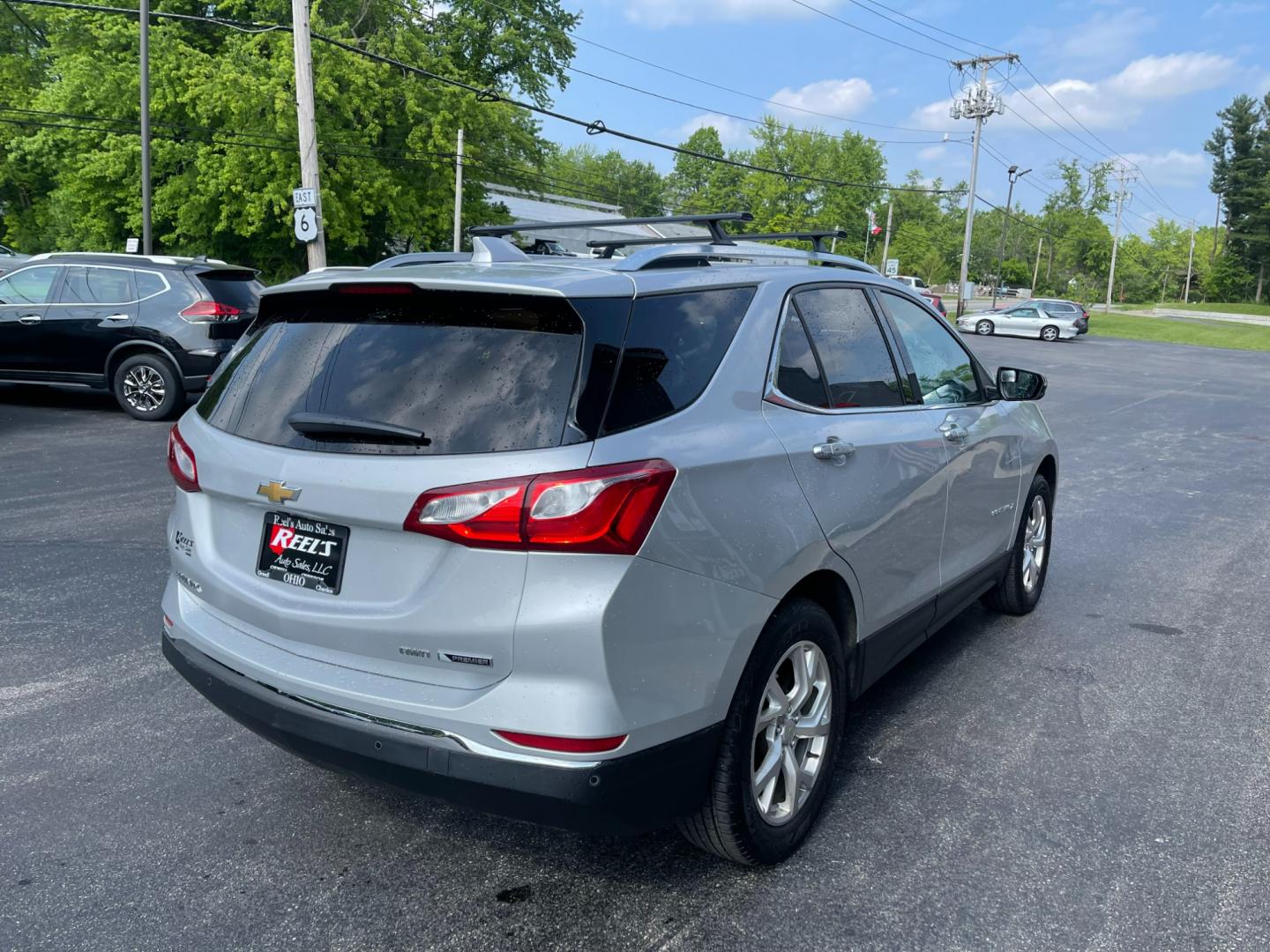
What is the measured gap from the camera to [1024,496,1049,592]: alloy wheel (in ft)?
17.6

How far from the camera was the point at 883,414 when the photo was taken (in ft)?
11.8

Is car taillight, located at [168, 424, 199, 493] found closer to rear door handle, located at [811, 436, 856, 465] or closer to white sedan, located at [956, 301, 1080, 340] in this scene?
rear door handle, located at [811, 436, 856, 465]

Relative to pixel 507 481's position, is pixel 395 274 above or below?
above

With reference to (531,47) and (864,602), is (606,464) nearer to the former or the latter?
(864,602)

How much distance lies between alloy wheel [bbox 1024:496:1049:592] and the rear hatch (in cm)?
356

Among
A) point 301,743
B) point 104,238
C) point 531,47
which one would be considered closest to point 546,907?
point 301,743

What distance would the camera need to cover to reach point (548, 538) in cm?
232

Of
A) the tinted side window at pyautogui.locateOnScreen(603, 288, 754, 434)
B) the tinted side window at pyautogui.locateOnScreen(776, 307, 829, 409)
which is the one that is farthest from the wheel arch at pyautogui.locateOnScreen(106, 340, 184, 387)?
the tinted side window at pyautogui.locateOnScreen(603, 288, 754, 434)

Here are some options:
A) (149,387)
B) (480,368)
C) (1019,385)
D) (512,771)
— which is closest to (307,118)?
(149,387)

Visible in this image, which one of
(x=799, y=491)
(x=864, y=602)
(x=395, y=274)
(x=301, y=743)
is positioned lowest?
(x=301, y=743)

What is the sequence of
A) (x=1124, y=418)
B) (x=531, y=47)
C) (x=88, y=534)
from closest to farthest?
1. (x=88, y=534)
2. (x=1124, y=418)
3. (x=531, y=47)

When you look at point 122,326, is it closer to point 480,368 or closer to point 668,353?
point 480,368

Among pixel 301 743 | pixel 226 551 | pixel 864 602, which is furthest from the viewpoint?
pixel 864 602

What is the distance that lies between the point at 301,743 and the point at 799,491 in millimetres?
1547
